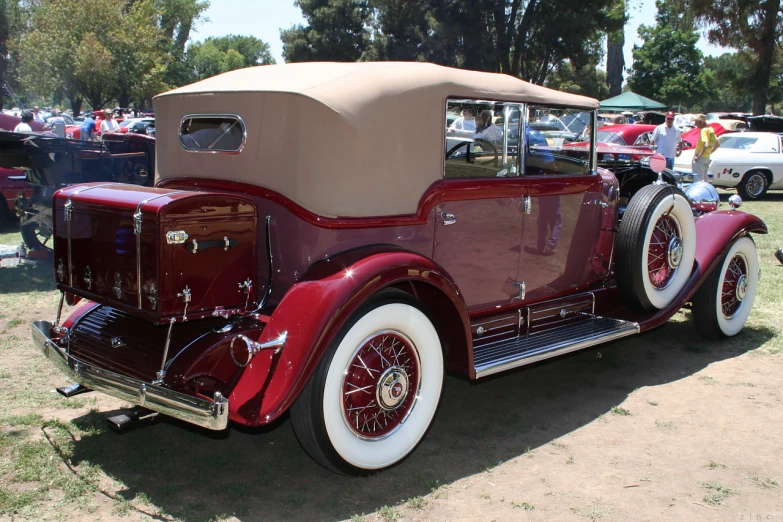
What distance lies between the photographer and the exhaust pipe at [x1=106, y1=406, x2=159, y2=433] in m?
3.26

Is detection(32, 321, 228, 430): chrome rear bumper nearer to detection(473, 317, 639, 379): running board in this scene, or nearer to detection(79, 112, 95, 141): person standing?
detection(473, 317, 639, 379): running board

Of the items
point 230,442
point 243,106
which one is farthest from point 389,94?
point 230,442

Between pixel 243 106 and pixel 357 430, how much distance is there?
5.34 ft

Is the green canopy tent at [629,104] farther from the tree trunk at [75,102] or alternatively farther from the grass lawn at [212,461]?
the grass lawn at [212,461]

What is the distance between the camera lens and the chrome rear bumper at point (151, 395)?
2.74m

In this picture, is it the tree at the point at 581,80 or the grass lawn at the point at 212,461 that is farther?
the tree at the point at 581,80

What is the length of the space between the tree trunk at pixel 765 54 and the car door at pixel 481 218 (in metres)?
25.8

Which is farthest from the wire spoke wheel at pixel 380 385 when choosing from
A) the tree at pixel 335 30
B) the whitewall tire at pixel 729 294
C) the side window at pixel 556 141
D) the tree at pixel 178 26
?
the tree at pixel 178 26

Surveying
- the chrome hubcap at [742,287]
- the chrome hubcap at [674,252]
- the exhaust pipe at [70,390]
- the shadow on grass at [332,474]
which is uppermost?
the chrome hubcap at [674,252]

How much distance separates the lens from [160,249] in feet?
9.30

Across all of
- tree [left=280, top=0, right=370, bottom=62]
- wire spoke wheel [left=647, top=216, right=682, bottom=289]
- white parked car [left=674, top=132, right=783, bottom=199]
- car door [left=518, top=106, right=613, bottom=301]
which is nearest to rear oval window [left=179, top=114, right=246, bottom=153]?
car door [left=518, top=106, right=613, bottom=301]

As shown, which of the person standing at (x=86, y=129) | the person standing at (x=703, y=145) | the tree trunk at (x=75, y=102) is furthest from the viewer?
the tree trunk at (x=75, y=102)

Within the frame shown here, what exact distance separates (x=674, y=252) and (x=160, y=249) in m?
3.43

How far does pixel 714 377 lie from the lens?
183 inches
